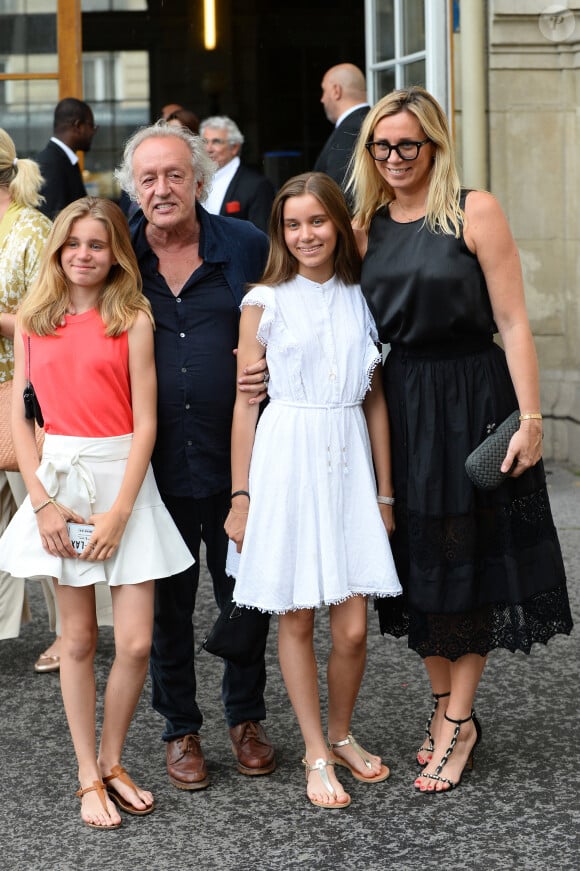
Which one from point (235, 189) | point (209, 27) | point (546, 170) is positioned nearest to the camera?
point (235, 189)

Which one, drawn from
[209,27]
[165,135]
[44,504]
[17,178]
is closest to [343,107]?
[17,178]

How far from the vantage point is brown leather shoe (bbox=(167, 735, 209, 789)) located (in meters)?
3.71

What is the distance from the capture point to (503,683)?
14.6 ft

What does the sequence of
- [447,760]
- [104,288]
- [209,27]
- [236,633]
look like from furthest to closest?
[209,27] < [236,633] < [447,760] < [104,288]

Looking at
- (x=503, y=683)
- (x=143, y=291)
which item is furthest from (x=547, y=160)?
(x=143, y=291)

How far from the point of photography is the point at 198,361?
3627mm

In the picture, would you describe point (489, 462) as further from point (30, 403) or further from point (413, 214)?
point (30, 403)

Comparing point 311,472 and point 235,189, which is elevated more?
point 235,189

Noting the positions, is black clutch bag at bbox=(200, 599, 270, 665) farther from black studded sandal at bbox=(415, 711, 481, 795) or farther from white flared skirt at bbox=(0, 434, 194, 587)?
black studded sandal at bbox=(415, 711, 481, 795)

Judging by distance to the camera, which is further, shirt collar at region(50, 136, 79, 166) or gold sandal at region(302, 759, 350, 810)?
shirt collar at region(50, 136, 79, 166)

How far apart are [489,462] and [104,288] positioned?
113 centimetres

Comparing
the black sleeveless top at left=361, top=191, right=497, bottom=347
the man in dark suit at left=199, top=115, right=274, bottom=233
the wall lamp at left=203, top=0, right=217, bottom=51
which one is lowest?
the black sleeveless top at left=361, top=191, right=497, bottom=347

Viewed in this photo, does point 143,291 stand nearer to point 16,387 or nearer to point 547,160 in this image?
point 16,387

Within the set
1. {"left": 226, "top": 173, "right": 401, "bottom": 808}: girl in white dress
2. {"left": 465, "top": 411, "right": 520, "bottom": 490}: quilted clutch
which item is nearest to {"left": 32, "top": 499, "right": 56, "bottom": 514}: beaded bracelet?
{"left": 226, "top": 173, "right": 401, "bottom": 808}: girl in white dress
